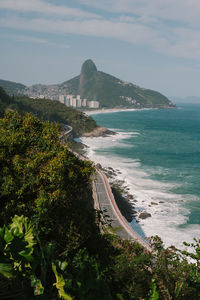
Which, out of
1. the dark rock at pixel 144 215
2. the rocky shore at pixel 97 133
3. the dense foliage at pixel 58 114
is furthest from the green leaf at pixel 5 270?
the rocky shore at pixel 97 133

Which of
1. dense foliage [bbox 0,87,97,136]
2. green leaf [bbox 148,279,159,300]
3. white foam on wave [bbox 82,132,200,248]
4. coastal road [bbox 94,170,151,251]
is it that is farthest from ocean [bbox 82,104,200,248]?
green leaf [bbox 148,279,159,300]

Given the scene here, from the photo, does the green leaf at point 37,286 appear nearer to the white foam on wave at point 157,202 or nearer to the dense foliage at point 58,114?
the white foam on wave at point 157,202

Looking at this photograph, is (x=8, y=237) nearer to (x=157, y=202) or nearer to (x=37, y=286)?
(x=37, y=286)

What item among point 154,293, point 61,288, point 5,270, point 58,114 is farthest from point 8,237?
point 58,114

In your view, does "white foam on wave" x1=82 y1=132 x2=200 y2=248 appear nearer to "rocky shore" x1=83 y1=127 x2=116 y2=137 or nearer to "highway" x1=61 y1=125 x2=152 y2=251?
"highway" x1=61 y1=125 x2=152 y2=251

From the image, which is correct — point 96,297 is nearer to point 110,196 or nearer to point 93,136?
point 110,196

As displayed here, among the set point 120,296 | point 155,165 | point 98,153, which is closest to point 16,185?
point 120,296
